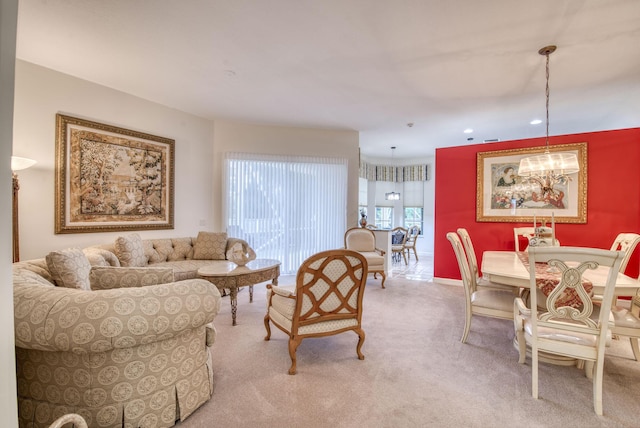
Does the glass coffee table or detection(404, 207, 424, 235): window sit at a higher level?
detection(404, 207, 424, 235): window

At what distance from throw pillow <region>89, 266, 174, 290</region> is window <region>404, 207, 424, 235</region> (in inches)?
324

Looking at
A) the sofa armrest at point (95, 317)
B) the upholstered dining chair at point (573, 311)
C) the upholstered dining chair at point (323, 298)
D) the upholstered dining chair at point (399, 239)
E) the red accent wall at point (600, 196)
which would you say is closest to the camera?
the sofa armrest at point (95, 317)

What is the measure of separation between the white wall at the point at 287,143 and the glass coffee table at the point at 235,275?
207 centimetres

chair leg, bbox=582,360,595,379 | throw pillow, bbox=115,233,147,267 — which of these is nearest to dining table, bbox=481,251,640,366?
chair leg, bbox=582,360,595,379

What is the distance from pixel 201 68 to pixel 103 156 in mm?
1926

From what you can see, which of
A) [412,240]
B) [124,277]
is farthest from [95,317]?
[412,240]

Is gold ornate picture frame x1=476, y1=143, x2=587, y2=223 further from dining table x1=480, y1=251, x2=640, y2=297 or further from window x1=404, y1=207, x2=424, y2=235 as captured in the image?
window x1=404, y1=207, x2=424, y2=235

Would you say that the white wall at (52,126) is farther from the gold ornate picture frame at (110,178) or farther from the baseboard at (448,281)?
the baseboard at (448,281)

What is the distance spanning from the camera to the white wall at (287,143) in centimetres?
544

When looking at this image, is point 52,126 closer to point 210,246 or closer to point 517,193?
point 210,246

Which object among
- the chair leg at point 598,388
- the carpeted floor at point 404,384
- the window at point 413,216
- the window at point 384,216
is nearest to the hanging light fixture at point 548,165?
the carpeted floor at point 404,384

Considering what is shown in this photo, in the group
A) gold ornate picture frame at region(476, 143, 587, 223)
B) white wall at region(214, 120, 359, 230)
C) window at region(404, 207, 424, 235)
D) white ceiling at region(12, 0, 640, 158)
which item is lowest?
window at region(404, 207, 424, 235)

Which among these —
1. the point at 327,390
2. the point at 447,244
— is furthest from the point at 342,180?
the point at 327,390

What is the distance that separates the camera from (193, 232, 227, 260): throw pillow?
4.55m
